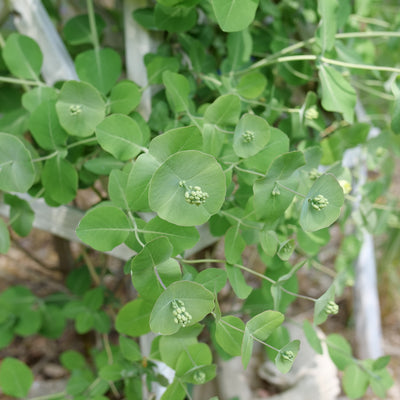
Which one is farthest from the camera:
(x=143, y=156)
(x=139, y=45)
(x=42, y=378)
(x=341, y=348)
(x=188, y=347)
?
(x=42, y=378)

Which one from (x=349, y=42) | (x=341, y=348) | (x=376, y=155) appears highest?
(x=349, y=42)

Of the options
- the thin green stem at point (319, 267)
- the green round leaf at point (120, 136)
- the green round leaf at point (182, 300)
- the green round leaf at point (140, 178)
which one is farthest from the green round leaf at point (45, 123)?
the thin green stem at point (319, 267)

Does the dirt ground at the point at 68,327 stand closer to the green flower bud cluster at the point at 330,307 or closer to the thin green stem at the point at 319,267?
the thin green stem at the point at 319,267

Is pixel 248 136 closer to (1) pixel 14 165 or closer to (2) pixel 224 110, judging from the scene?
(2) pixel 224 110

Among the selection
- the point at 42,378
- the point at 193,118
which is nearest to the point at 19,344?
the point at 42,378

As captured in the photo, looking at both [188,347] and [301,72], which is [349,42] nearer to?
[301,72]

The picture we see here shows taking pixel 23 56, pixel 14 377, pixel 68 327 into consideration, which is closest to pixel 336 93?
pixel 23 56

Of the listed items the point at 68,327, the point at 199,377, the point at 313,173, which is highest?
the point at 313,173
